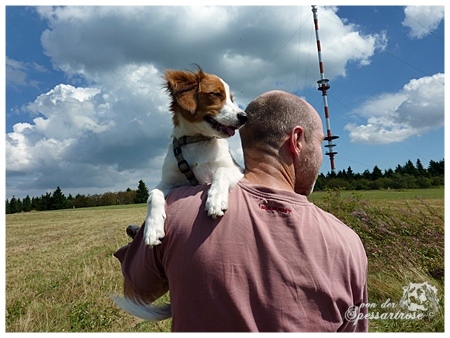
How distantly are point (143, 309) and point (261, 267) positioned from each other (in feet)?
3.45

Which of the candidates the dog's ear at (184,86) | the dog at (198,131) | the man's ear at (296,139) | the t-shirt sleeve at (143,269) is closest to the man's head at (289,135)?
the man's ear at (296,139)

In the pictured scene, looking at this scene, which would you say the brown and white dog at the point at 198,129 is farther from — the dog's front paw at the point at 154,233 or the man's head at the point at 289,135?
the dog's front paw at the point at 154,233

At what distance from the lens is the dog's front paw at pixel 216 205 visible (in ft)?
7.02

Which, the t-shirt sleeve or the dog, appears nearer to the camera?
the t-shirt sleeve

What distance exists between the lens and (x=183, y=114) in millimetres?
4055

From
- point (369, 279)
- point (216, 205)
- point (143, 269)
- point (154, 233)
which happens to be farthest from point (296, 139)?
point (369, 279)

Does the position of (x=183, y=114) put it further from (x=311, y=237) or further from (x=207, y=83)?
(x=311, y=237)

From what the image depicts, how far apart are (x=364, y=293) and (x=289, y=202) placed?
65cm

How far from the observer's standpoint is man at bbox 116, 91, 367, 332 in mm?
2020

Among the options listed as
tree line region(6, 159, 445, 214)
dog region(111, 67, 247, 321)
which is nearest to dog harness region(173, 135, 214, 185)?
dog region(111, 67, 247, 321)

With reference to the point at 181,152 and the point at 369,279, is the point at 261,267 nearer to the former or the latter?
the point at 181,152

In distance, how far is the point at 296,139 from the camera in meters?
2.59

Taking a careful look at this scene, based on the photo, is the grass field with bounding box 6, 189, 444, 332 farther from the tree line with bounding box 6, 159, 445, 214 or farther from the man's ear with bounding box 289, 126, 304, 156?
the tree line with bounding box 6, 159, 445, 214

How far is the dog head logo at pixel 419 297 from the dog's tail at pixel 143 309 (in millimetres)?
3853
